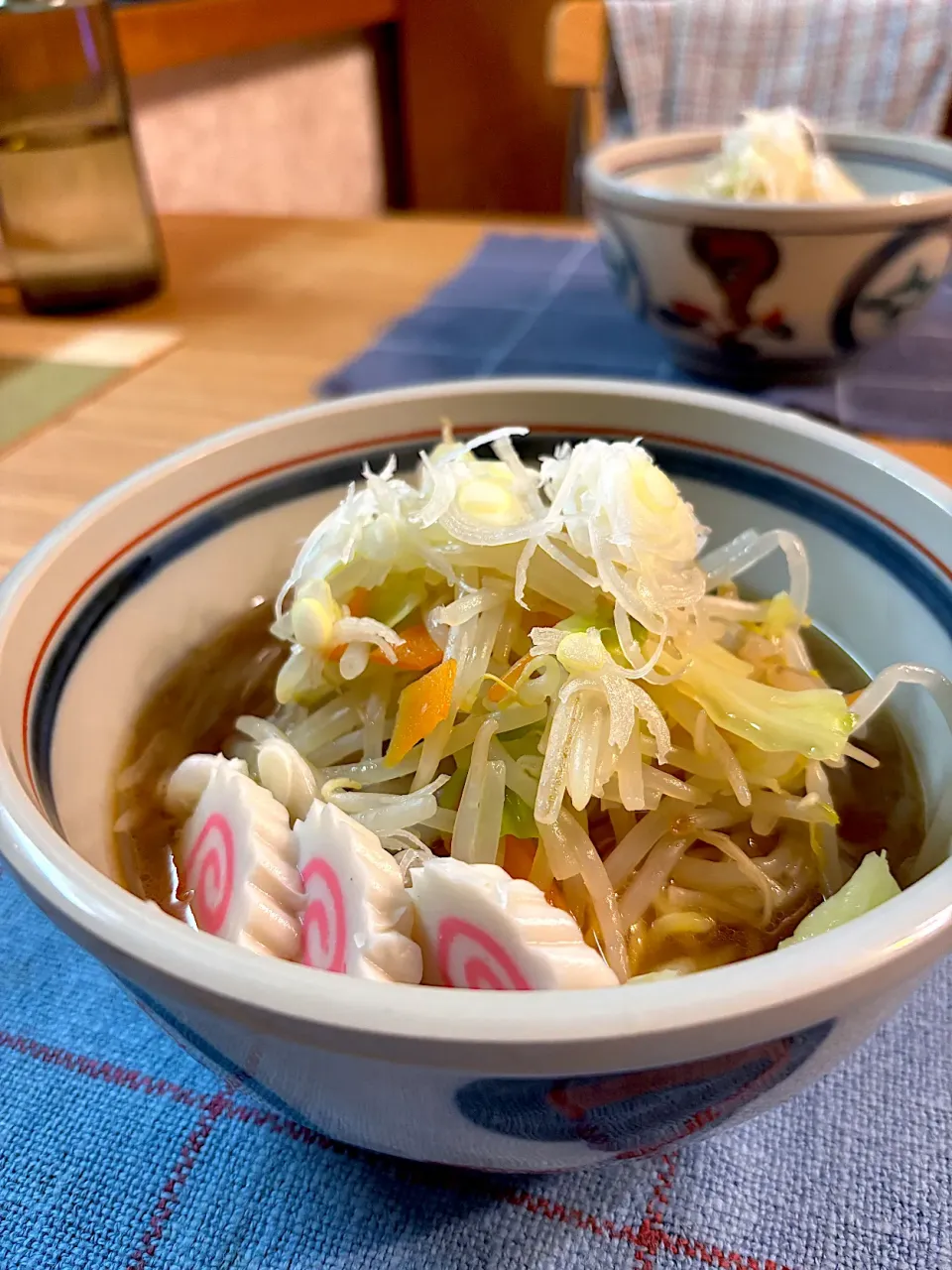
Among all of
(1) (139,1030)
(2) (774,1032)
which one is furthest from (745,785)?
(1) (139,1030)

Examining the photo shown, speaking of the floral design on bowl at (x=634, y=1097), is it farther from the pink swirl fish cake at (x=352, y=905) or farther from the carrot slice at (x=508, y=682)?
the carrot slice at (x=508, y=682)

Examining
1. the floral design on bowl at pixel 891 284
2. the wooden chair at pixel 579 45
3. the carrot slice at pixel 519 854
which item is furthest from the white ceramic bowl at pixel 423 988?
the wooden chair at pixel 579 45

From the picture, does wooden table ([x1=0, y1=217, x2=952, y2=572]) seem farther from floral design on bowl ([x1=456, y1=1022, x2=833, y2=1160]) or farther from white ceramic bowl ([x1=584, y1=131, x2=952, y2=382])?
floral design on bowl ([x1=456, y1=1022, x2=833, y2=1160])

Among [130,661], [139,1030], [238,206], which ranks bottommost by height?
[238,206]

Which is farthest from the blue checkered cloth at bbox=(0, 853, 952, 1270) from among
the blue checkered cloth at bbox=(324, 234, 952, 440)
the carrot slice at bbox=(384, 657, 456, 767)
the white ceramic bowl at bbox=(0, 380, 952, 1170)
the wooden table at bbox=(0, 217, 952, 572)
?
the blue checkered cloth at bbox=(324, 234, 952, 440)

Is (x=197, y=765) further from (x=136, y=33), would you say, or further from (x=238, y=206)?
(x=238, y=206)

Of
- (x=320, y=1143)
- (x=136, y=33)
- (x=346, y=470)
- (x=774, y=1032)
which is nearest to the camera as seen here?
(x=774, y=1032)

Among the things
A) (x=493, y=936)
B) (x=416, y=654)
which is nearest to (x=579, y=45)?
(x=416, y=654)
